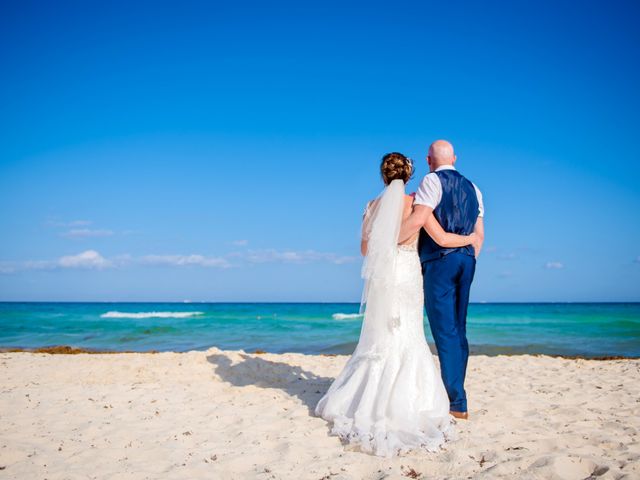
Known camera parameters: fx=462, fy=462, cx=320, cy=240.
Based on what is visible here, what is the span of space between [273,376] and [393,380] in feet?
10.8

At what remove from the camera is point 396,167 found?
4.55 metres

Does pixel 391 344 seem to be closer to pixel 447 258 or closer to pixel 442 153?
pixel 447 258

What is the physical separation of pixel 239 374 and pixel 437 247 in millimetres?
4128

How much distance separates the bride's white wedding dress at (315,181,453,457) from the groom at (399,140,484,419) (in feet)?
0.50

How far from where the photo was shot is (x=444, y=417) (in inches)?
160

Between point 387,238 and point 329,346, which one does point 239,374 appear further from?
point 329,346

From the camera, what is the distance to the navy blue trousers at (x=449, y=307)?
4.48 m

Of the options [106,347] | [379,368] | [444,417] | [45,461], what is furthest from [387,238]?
[106,347]

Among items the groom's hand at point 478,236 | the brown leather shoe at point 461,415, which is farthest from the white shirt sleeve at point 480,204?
the brown leather shoe at point 461,415

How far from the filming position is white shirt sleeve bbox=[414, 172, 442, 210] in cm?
436

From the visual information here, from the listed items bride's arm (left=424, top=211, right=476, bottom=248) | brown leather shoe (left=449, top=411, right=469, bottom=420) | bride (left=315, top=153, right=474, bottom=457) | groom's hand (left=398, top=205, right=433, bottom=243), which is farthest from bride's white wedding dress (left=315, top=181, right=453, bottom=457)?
brown leather shoe (left=449, top=411, right=469, bottom=420)

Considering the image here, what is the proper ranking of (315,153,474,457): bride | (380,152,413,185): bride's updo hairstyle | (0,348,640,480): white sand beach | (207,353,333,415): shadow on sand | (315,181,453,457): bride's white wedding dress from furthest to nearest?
1. (207,353,333,415): shadow on sand
2. (380,152,413,185): bride's updo hairstyle
3. (315,153,474,457): bride
4. (315,181,453,457): bride's white wedding dress
5. (0,348,640,480): white sand beach

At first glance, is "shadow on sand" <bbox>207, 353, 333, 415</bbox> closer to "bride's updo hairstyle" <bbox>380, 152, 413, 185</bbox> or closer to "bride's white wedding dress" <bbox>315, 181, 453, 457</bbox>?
"bride's white wedding dress" <bbox>315, 181, 453, 457</bbox>

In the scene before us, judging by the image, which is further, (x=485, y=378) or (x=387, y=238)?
(x=485, y=378)
